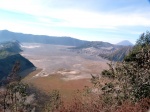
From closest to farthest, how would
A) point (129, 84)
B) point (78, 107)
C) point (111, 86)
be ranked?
1. point (78, 107)
2. point (129, 84)
3. point (111, 86)

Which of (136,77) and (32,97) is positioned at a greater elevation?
(136,77)

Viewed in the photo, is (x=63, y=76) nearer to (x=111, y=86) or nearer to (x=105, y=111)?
(x=111, y=86)

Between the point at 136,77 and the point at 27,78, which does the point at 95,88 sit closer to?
the point at 136,77

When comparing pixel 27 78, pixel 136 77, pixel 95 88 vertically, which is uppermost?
pixel 136 77

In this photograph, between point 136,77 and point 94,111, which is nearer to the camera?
point 94,111

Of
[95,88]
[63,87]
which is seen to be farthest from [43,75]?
[95,88]

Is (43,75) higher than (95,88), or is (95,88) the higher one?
(95,88)

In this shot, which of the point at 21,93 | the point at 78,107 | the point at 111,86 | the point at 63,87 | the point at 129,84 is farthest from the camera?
the point at 63,87

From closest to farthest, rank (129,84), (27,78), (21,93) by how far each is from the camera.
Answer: (129,84) < (21,93) < (27,78)

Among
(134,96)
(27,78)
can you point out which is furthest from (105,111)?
(27,78)
